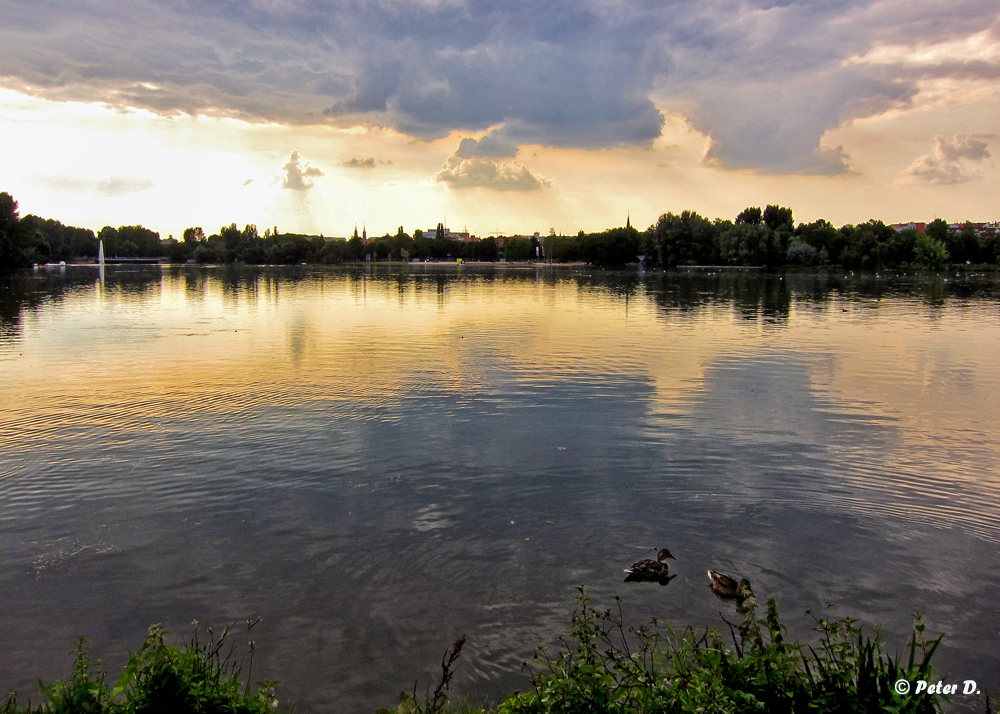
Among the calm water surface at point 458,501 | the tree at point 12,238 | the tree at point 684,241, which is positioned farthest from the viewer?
the tree at point 684,241

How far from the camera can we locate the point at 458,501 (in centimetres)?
1095

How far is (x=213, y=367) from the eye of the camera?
21.6 meters

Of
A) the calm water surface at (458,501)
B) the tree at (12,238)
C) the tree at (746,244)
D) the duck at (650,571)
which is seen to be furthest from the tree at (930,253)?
the tree at (12,238)

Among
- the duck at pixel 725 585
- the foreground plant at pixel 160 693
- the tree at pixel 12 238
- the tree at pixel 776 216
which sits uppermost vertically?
the tree at pixel 776 216

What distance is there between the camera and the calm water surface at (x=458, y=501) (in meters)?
7.70

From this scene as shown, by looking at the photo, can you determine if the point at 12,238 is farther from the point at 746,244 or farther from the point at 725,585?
the point at 746,244

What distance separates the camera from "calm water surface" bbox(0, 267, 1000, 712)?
770 centimetres

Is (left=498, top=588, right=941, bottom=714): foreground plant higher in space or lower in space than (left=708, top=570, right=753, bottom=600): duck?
higher

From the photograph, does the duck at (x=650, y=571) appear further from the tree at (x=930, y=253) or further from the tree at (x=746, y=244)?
the tree at (x=930, y=253)

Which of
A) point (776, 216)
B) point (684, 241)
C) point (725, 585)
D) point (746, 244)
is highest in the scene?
point (776, 216)

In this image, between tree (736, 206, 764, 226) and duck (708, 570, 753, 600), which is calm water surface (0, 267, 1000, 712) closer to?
duck (708, 570, 753, 600)

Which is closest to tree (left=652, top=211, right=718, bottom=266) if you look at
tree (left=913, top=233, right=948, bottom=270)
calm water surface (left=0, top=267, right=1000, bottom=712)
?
tree (left=913, top=233, right=948, bottom=270)

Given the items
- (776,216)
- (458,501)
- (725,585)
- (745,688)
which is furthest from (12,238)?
(776,216)

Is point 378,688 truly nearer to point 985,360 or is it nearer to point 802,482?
point 802,482
